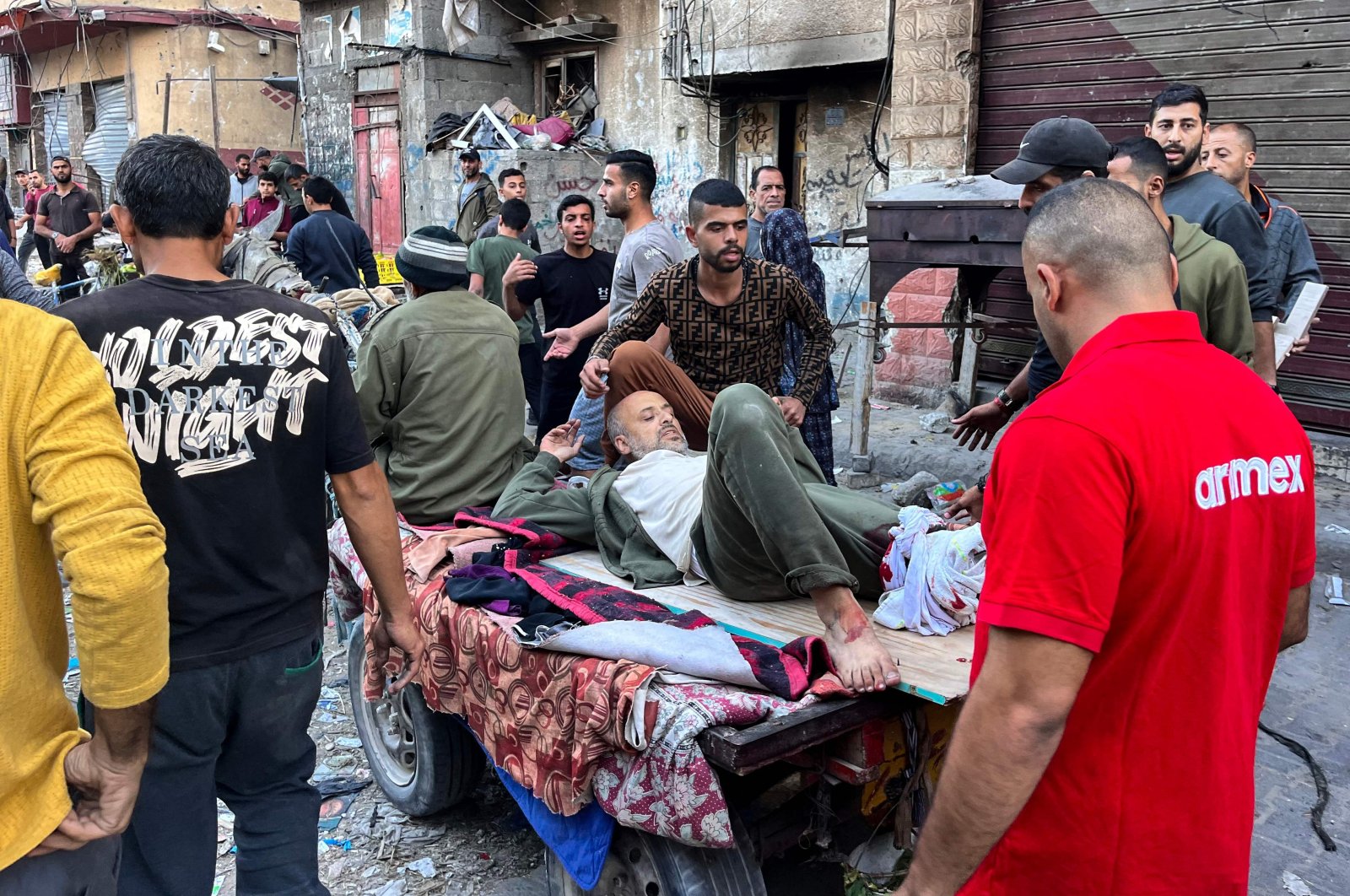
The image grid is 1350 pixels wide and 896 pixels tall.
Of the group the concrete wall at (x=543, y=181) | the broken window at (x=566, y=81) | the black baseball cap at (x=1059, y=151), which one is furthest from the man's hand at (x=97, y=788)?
the broken window at (x=566, y=81)

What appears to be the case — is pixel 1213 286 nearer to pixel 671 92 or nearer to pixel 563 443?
pixel 563 443

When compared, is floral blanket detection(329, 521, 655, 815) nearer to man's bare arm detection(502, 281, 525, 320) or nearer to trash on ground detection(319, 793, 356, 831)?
trash on ground detection(319, 793, 356, 831)

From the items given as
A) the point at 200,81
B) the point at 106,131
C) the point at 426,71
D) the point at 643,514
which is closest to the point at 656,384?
the point at 643,514

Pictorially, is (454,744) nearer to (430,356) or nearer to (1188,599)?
(430,356)

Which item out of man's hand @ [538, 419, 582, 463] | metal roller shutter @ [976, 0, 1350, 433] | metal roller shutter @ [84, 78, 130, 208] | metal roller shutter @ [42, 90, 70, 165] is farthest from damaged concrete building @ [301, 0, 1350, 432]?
metal roller shutter @ [42, 90, 70, 165]

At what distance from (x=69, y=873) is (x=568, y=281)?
5.21 metres

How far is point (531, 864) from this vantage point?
3.42 meters

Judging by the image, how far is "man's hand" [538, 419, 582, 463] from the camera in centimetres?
423

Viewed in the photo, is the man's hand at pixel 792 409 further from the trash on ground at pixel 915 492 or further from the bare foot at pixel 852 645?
the bare foot at pixel 852 645

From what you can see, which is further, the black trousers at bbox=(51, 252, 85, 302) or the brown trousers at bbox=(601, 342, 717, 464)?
the black trousers at bbox=(51, 252, 85, 302)

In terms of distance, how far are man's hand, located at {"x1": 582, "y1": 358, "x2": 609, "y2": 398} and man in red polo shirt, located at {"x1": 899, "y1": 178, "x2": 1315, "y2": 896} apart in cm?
285

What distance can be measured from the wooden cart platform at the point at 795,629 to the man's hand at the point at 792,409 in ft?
3.26

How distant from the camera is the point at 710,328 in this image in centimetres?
454

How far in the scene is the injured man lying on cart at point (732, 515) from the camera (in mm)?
2771
